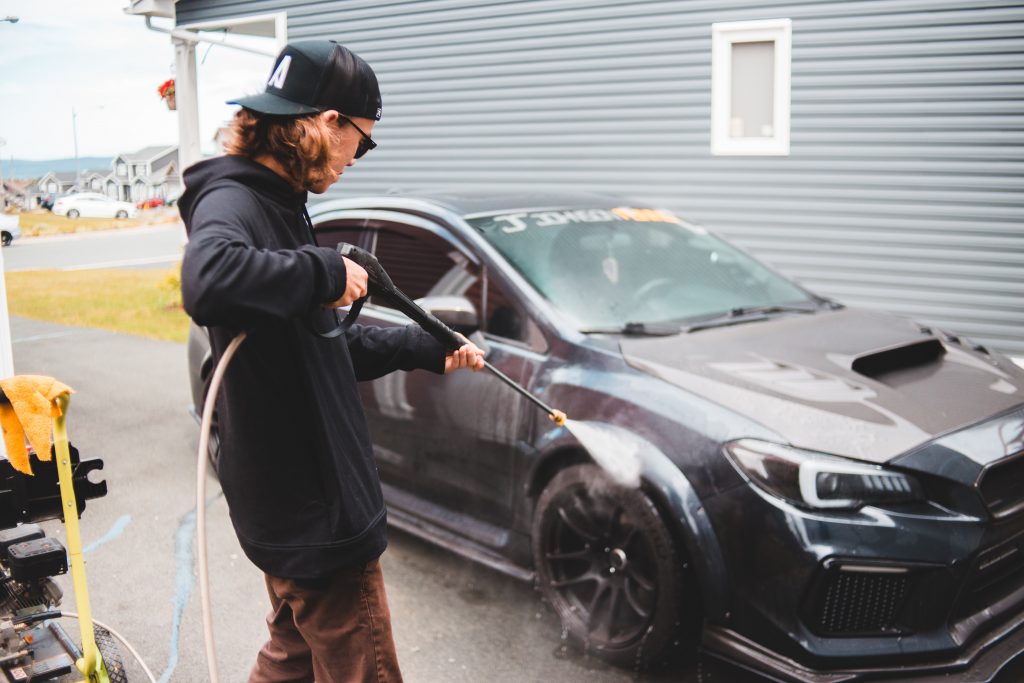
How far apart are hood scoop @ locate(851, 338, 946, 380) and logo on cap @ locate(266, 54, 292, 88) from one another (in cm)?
238

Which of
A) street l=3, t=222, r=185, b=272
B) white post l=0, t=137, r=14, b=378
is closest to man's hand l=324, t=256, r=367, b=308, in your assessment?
street l=3, t=222, r=185, b=272

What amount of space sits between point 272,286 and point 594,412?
181cm

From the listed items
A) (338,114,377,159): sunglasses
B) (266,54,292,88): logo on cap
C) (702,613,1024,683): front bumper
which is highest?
(266,54,292,88): logo on cap

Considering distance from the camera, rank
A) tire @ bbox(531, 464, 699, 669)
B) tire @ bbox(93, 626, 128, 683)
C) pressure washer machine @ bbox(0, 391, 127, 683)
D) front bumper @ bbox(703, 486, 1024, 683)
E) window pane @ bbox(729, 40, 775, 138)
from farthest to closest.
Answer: window pane @ bbox(729, 40, 775, 138), tire @ bbox(531, 464, 699, 669), front bumper @ bbox(703, 486, 1024, 683), tire @ bbox(93, 626, 128, 683), pressure washer machine @ bbox(0, 391, 127, 683)

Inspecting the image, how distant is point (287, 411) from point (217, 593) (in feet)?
8.11

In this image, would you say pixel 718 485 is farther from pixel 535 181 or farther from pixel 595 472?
pixel 535 181

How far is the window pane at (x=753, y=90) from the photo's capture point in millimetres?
9462

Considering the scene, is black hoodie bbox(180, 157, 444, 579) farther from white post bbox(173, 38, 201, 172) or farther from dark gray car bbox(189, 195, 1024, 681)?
white post bbox(173, 38, 201, 172)

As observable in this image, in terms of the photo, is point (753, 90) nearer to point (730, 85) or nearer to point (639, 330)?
point (730, 85)

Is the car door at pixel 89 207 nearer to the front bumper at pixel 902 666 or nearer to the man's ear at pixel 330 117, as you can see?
the man's ear at pixel 330 117

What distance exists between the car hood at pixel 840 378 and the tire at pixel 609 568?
49 centimetres

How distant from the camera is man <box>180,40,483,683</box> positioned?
2035 mm

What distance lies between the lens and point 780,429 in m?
3.02

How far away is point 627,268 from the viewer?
4.22 m
